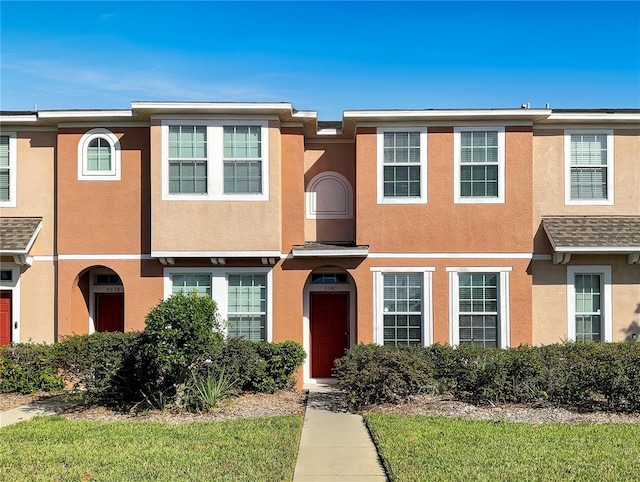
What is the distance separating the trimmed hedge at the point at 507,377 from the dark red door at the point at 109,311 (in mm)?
6735

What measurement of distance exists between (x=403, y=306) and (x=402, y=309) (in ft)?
0.24

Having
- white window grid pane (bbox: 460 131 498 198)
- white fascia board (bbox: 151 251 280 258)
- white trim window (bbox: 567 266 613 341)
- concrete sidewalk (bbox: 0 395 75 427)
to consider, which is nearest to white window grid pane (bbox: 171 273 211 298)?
white fascia board (bbox: 151 251 280 258)

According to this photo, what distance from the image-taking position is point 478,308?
48.9 ft

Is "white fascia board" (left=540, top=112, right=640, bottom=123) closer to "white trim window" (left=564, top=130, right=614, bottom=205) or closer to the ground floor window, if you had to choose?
"white trim window" (left=564, top=130, right=614, bottom=205)

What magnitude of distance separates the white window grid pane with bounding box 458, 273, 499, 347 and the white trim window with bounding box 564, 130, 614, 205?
9.23ft

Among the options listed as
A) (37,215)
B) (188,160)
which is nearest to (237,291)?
(188,160)

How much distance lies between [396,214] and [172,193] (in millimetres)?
5124

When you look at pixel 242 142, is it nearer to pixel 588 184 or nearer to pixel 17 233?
pixel 17 233

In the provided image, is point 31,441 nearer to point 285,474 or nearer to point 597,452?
point 285,474

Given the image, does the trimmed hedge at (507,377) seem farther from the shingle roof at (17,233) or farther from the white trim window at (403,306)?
the shingle roof at (17,233)

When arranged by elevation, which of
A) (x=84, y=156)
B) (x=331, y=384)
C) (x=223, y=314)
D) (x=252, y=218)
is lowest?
(x=331, y=384)

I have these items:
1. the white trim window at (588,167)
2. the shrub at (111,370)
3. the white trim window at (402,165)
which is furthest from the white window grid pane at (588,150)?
the shrub at (111,370)

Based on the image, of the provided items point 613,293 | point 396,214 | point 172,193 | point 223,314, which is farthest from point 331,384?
point 613,293

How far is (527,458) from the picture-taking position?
8656 mm
